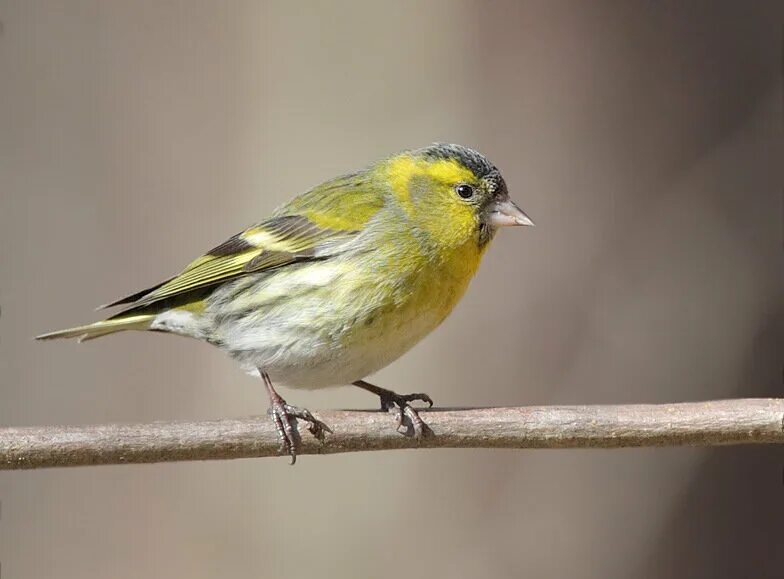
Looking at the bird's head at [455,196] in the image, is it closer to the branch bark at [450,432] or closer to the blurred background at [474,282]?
the branch bark at [450,432]

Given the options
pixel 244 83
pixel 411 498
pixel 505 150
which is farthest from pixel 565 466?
pixel 244 83

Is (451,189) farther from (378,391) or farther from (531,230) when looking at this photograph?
(531,230)

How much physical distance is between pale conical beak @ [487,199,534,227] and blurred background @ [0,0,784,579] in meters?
1.83

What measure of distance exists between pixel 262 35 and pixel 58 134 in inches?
62.2

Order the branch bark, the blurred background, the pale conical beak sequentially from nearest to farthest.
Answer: the branch bark
the pale conical beak
the blurred background

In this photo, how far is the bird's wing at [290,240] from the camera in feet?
15.4

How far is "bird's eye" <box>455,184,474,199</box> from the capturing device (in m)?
4.65

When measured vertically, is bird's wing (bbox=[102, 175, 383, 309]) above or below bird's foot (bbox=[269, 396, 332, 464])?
above

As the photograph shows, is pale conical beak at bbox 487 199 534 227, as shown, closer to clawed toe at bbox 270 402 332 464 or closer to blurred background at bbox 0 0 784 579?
clawed toe at bbox 270 402 332 464

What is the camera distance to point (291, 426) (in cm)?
405

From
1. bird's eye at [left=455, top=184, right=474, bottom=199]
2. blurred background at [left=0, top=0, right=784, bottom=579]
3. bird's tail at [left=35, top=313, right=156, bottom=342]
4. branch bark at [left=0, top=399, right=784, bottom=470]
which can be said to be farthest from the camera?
blurred background at [left=0, top=0, right=784, bottom=579]

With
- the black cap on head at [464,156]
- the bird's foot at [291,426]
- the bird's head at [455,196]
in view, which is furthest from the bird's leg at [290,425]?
the black cap on head at [464,156]

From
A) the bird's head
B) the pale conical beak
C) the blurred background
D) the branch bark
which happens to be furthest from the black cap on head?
the blurred background

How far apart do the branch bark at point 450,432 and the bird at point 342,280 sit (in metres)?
0.09
